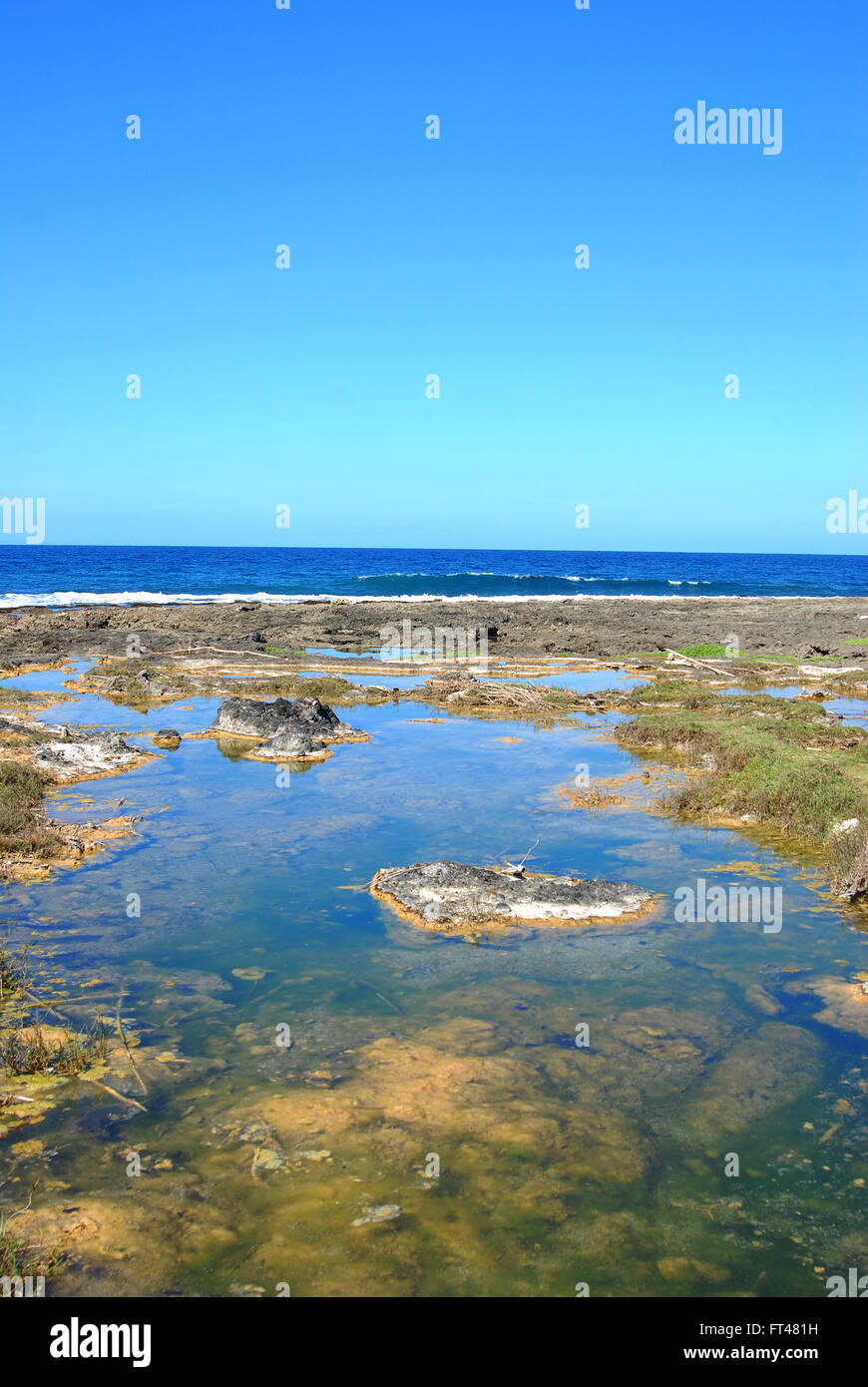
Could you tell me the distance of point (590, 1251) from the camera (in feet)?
15.1

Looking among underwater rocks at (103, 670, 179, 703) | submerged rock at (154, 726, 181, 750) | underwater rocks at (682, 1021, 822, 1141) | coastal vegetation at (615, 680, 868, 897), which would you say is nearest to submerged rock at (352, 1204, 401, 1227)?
underwater rocks at (682, 1021, 822, 1141)

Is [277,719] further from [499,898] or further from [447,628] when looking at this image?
[447,628]

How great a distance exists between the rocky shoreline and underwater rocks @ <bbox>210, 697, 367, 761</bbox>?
43.7 ft

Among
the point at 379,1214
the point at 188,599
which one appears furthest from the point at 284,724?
the point at 188,599

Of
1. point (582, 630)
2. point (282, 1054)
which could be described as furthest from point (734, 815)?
point (582, 630)

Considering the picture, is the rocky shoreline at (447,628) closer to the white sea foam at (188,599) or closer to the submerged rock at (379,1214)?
the white sea foam at (188,599)

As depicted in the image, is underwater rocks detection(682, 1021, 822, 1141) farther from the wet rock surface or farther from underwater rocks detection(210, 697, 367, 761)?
the wet rock surface

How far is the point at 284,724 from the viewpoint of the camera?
17484 millimetres

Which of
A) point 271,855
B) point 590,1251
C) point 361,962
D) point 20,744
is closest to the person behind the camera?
point 590,1251

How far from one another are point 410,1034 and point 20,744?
1106 cm

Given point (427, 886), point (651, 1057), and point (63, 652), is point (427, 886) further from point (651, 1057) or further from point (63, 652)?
point (63, 652)

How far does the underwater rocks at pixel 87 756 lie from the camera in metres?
14.3

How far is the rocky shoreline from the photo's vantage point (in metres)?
32.7

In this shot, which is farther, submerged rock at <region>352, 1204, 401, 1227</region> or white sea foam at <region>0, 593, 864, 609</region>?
white sea foam at <region>0, 593, 864, 609</region>
